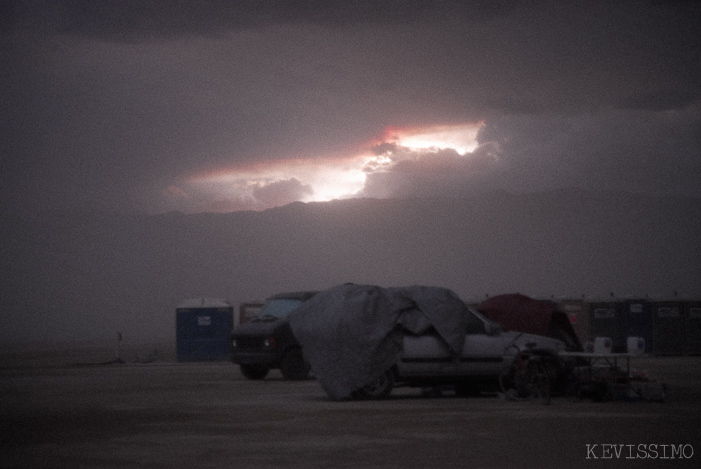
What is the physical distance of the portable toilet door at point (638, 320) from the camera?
34.6 metres

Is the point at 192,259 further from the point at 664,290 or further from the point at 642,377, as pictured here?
the point at 642,377

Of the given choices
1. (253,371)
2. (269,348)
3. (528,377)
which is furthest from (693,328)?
(528,377)

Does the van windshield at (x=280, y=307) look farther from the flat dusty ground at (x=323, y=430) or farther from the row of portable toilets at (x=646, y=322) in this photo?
the row of portable toilets at (x=646, y=322)

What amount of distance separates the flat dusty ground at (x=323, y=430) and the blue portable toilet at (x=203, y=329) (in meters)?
12.3

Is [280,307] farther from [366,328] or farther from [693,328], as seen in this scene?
[693,328]

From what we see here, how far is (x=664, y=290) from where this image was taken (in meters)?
103

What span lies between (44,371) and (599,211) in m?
106

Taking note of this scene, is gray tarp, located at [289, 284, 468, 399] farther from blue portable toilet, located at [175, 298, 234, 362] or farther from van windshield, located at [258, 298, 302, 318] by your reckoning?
blue portable toilet, located at [175, 298, 234, 362]

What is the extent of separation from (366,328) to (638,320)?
20251mm

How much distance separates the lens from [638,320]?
34656 millimetres

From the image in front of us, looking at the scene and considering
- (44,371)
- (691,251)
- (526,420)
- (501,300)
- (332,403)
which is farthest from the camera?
(691,251)

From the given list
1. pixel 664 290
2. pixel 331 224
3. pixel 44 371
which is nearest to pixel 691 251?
pixel 664 290
